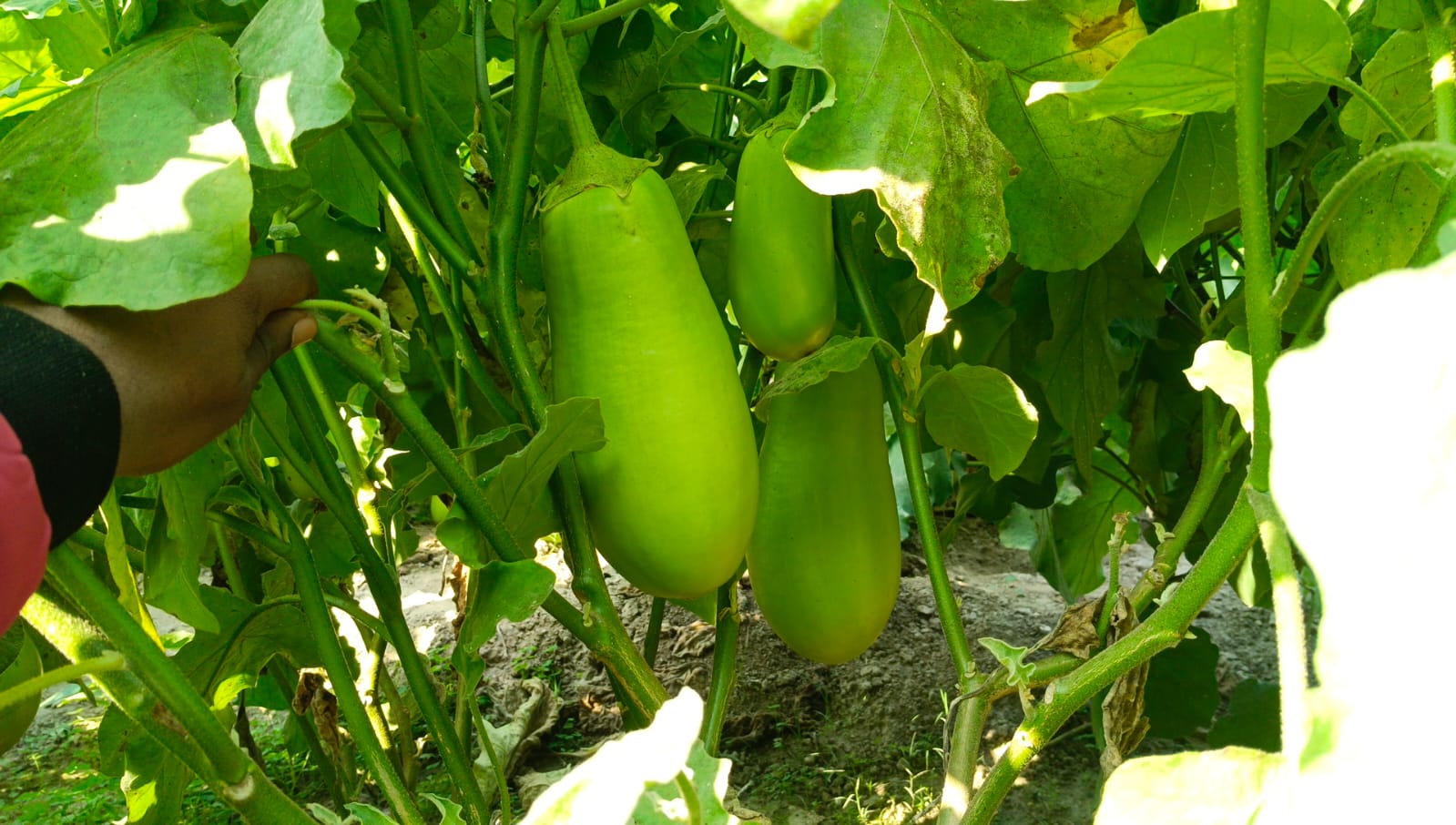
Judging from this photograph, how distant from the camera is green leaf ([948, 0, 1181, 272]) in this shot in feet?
2.64

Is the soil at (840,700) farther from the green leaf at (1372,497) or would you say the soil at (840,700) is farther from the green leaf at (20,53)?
the green leaf at (1372,497)

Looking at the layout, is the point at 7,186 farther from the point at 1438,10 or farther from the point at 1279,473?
the point at 1438,10

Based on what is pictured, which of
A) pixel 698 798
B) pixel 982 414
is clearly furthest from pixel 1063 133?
pixel 698 798

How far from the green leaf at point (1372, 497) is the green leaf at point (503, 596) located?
525 mm

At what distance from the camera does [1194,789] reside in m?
0.38

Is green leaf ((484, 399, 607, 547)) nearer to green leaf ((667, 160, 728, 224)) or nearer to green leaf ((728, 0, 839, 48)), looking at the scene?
green leaf ((667, 160, 728, 224))

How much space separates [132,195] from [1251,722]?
1309 millimetres

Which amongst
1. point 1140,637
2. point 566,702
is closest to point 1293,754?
point 1140,637

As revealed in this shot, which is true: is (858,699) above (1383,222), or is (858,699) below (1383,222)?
below

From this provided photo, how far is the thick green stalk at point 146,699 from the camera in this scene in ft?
1.78

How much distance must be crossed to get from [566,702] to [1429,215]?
4.19 ft

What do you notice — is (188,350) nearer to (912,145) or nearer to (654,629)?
(912,145)

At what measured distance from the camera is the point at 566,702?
169 centimetres

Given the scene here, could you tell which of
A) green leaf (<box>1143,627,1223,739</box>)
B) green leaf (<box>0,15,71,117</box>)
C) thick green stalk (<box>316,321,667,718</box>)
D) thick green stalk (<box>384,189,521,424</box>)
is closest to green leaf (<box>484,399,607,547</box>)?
thick green stalk (<box>316,321,667,718</box>)
